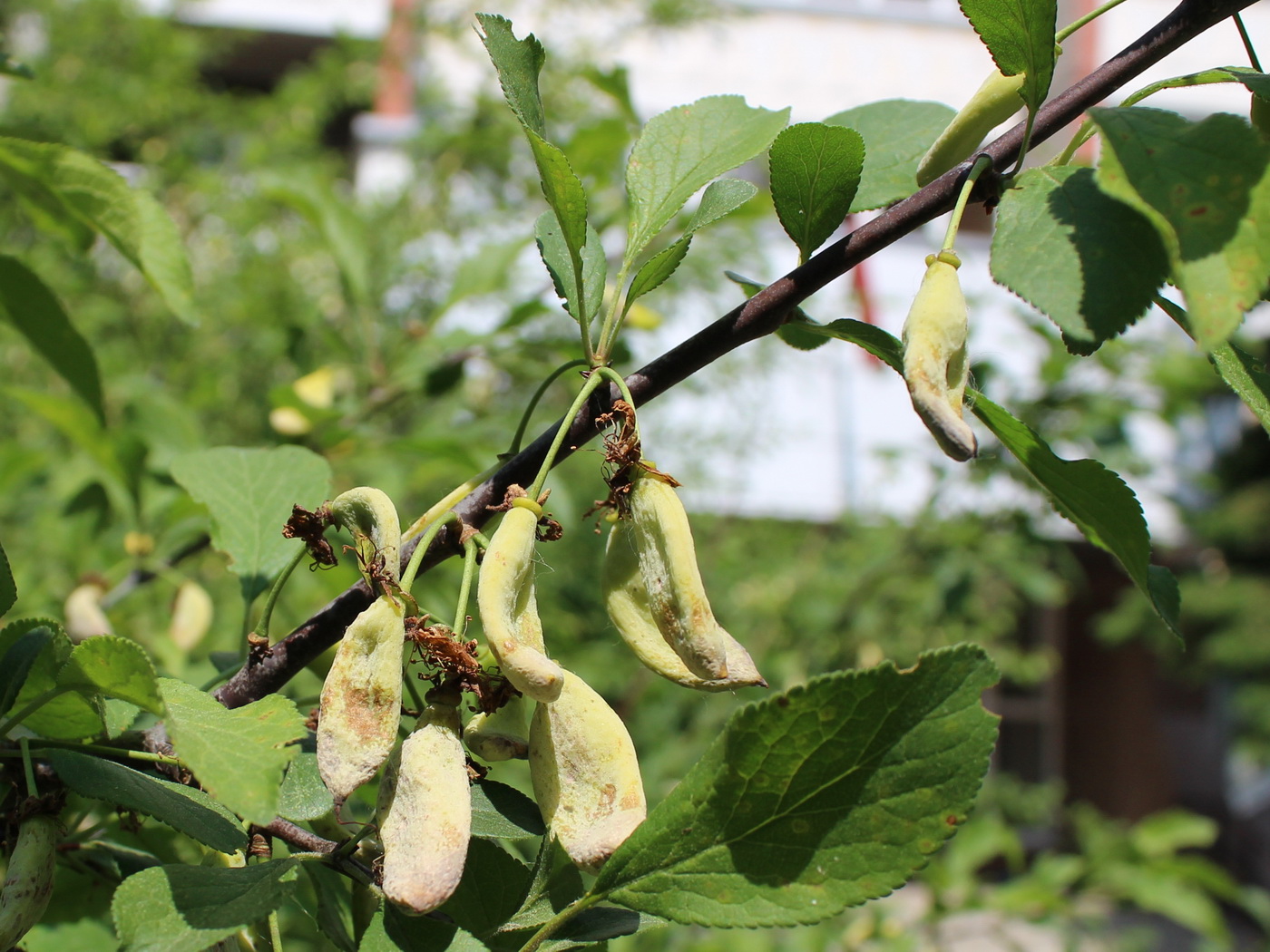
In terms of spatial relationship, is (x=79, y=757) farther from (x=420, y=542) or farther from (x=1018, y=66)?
(x=1018, y=66)

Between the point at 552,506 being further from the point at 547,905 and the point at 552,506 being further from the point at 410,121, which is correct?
the point at 410,121

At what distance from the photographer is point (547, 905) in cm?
45

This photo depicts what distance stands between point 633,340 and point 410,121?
8.64ft

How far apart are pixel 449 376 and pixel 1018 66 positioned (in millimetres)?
861

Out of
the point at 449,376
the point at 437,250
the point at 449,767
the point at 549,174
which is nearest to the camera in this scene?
the point at 449,767

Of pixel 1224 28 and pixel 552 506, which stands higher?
pixel 1224 28

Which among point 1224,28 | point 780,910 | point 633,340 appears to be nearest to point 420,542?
→ point 780,910

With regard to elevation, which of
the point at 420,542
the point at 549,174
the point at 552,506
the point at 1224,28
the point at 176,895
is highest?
the point at 1224,28

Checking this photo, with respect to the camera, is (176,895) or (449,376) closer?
(176,895)

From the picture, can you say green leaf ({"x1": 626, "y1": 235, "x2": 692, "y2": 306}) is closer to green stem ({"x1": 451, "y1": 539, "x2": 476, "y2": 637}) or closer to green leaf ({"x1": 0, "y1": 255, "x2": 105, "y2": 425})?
green stem ({"x1": 451, "y1": 539, "x2": 476, "y2": 637})


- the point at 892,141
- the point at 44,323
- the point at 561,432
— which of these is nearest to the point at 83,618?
the point at 44,323

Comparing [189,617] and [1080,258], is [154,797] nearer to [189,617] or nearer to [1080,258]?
[1080,258]

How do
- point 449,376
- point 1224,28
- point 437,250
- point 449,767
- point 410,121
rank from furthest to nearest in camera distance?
point 1224,28
point 410,121
point 437,250
point 449,376
point 449,767

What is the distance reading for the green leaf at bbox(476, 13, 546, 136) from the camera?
0.48 meters
